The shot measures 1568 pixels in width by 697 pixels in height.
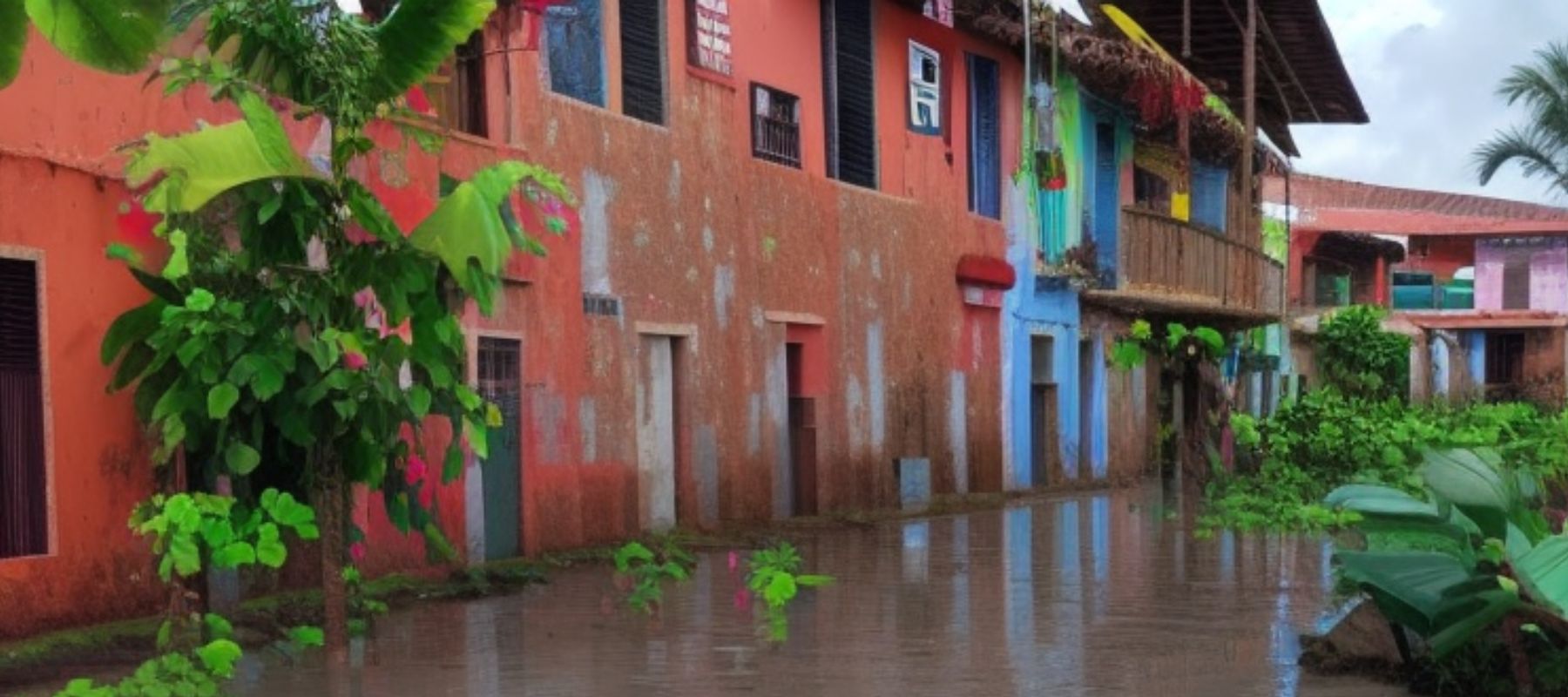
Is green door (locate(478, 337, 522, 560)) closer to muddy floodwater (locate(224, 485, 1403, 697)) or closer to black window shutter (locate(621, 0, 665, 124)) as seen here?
muddy floodwater (locate(224, 485, 1403, 697))

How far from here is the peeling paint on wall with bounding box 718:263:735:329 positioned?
717 inches

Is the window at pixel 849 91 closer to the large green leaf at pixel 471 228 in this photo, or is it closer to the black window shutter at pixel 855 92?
the black window shutter at pixel 855 92

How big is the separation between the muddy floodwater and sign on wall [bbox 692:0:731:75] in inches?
176

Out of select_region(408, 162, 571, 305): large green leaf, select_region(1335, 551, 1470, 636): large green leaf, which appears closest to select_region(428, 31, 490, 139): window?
select_region(408, 162, 571, 305): large green leaf

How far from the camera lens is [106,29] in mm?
5305

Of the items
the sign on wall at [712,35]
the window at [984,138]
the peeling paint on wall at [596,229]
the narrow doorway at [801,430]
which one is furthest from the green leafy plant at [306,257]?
the window at [984,138]

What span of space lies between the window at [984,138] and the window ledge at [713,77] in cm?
642

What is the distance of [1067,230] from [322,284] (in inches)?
742

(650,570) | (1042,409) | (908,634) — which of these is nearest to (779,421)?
(650,570)

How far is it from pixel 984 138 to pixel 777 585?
45.0 ft

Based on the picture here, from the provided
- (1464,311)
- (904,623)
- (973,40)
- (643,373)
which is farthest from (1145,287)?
(1464,311)

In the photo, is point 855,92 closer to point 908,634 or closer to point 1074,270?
point 1074,270

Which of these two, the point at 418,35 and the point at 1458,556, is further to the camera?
the point at 418,35

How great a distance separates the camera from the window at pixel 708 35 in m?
17.7
